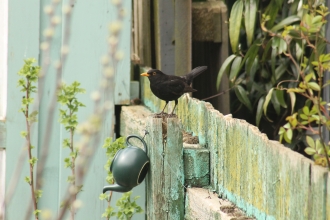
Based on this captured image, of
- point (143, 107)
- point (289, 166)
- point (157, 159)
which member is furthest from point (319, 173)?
point (143, 107)

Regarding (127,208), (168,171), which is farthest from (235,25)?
(168,171)

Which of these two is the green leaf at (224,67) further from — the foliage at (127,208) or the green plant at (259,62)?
the foliage at (127,208)

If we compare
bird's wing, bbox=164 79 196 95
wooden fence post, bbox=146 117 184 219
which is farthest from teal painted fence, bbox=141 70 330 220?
bird's wing, bbox=164 79 196 95

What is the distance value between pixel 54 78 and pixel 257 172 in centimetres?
233

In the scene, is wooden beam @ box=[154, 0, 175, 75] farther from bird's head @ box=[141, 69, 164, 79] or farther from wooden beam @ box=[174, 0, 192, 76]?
bird's head @ box=[141, 69, 164, 79]

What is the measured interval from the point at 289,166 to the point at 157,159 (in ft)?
3.75

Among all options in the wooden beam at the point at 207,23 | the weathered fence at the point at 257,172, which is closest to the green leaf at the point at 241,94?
the wooden beam at the point at 207,23

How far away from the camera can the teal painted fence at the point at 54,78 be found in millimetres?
4184

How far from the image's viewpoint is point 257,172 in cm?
219

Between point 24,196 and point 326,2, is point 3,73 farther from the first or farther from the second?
point 326,2

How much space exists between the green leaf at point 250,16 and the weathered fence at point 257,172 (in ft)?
4.03

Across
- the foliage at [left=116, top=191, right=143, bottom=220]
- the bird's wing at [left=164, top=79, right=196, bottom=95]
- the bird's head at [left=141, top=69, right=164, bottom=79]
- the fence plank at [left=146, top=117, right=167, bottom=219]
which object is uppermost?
the bird's head at [left=141, top=69, right=164, bottom=79]

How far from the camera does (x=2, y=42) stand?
4266mm

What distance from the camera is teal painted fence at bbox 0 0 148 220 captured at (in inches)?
165
